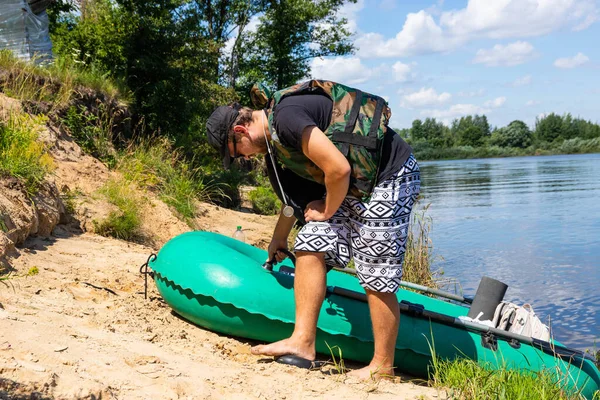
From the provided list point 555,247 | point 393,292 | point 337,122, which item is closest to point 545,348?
point 393,292

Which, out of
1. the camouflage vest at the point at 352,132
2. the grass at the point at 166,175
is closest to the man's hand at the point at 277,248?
the camouflage vest at the point at 352,132

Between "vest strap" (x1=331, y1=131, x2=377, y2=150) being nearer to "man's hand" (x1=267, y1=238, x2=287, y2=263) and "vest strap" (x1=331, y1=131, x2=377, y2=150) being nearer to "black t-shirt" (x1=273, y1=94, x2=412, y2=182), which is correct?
"black t-shirt" (x1=273, y1=94, x2=412, y2=182)

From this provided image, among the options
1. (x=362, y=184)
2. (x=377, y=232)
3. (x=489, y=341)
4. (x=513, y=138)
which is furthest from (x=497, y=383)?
(x=513, y=138)

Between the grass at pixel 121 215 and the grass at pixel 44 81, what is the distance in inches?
79.3

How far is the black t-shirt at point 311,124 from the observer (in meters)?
3.46

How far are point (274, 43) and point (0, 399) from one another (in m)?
28.0

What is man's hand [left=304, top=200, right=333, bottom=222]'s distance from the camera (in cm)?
381

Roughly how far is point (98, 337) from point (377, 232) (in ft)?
5.49

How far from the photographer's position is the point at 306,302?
3.80 m

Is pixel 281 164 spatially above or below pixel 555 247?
above

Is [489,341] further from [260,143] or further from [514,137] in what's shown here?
[514,137]

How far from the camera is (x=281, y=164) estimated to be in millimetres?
3867

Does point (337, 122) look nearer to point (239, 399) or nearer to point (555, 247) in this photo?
point (239, 399)

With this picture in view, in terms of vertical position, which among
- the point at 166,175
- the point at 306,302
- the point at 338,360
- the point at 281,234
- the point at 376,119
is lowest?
the point at 338,360
